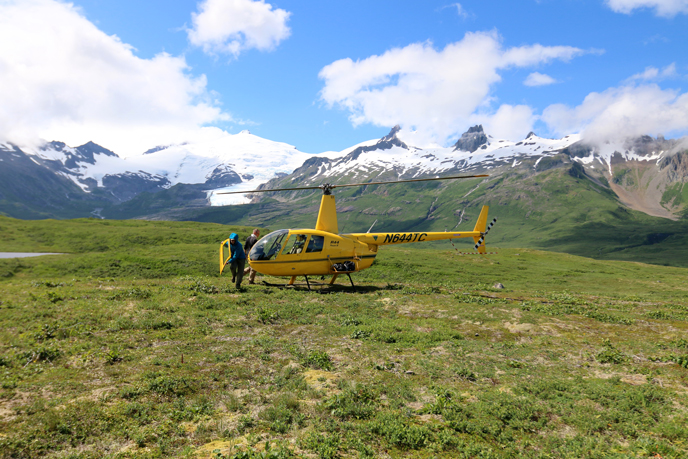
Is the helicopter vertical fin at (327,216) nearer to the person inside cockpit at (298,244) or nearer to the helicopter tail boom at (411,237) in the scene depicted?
the helicopter tail boom at (411,237)

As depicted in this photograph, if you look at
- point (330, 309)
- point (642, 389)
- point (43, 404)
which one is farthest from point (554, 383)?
point (43, 404)

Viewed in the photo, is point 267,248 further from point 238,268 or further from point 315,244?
point 315,244

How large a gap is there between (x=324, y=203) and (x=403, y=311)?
10.3 metres

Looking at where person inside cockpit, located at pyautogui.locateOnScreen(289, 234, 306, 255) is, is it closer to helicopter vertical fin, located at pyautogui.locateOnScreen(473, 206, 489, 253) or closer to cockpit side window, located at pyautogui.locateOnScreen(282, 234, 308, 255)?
cockpit side window, located at pyautogui.locateOnScreen(282, 234, 308, 255)

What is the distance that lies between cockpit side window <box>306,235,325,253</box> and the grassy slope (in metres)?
3.94

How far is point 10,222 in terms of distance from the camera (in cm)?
7100

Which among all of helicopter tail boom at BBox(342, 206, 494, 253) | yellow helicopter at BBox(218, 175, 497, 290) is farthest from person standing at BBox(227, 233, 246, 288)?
helicopter tail boom at BBox(342, 206, 494, 253)

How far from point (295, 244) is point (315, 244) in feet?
4.87

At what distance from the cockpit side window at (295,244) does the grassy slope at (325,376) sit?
333cm

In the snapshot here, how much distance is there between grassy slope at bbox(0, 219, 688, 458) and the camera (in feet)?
24.2

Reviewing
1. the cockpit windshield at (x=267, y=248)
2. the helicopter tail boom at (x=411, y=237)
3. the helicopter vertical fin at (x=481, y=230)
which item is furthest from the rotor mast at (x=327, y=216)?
the helicopter vertical fin at (x=481, y=230)

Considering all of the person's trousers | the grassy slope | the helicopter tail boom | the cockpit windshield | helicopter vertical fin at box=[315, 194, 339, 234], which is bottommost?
the grassy slope

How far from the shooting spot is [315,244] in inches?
973

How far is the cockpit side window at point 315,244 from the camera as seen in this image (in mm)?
24500
